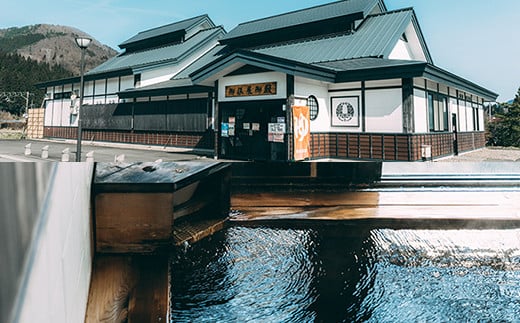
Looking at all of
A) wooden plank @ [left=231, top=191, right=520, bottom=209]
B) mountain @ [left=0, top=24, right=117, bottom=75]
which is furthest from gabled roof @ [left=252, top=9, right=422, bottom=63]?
mountain @ [left=0, top=24, right=117, bottom=75]

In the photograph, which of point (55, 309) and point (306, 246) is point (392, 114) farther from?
point (55, 309)

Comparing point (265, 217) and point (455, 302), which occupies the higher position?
point (265, 217)

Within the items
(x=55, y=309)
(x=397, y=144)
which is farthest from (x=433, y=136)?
(x=55, y=309)

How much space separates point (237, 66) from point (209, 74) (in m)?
1.19

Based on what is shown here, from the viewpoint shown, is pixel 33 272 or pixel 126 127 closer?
pixel 33 272

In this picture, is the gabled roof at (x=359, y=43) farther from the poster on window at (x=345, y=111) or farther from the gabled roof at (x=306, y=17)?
the poster on window at (x=345, y=111)

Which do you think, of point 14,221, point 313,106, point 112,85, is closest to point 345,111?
point 313,106

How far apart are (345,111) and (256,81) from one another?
3.67m

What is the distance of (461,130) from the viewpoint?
1627cm

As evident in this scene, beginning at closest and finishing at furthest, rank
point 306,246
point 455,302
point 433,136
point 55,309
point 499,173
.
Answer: point 55,309 < point 455,302 < point 306,246 < point 499,173 < point 433,136

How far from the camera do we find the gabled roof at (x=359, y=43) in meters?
13.6

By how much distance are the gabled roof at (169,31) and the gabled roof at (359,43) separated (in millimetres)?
9837

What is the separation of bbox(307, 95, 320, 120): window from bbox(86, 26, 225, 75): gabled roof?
38.9 ft

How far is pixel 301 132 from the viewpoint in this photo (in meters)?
11.7
